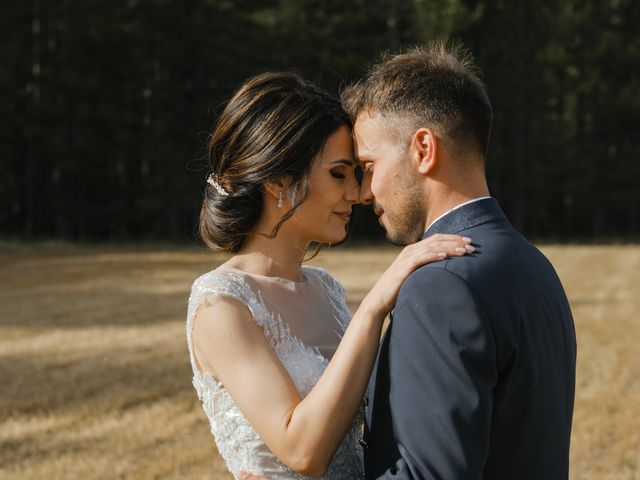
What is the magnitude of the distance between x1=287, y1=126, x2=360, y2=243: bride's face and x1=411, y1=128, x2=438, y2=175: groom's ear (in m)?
0.60

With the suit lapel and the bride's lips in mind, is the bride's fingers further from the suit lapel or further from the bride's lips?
the bride's lips

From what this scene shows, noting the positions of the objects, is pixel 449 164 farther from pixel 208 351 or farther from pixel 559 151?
pixel 559 151

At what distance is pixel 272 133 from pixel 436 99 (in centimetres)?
69

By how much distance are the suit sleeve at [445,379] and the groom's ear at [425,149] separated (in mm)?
350

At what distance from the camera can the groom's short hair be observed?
221 cm

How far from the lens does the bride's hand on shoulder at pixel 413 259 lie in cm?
206

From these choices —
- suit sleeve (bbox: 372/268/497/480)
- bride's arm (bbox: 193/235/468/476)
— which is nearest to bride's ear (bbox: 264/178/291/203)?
bride's arm (bbox: 193/235/468/476)

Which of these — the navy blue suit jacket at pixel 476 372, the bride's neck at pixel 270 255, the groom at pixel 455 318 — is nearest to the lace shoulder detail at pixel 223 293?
the bride's neck at pixel 270 255

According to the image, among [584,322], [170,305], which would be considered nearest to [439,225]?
[584,322]

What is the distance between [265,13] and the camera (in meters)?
35.4

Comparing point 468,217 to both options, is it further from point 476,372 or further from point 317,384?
point 317,384

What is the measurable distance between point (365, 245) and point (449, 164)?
32.5 meters

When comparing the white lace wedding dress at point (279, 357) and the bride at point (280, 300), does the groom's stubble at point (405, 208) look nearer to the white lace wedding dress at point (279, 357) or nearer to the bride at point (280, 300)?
the bride at point (280, 300)

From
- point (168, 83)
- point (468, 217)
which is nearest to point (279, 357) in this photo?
Result: point (468, 217)
